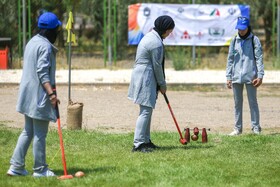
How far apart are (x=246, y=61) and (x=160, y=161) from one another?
3224 mm

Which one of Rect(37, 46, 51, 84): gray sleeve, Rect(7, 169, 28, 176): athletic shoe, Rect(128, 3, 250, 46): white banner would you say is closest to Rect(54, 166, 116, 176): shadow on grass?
Rect(7, 169, 28, 176): athletic shoe

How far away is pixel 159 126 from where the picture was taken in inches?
556

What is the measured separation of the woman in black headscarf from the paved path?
1044 centimetres

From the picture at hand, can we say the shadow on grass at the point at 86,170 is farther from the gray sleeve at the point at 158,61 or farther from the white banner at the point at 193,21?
the white banner at the point at 193,21

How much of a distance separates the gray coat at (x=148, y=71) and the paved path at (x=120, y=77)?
34.3 feet

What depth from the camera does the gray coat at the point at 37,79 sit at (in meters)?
8.84

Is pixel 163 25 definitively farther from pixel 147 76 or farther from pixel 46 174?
pixel 46 174

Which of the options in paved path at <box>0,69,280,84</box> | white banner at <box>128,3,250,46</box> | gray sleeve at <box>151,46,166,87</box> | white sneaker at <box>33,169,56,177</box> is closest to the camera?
white sneaker at <box>33,169,56,177</box>

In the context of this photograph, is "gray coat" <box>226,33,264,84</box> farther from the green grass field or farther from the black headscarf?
the black headscarf

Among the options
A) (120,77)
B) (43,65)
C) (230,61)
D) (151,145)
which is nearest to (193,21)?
(120,77)

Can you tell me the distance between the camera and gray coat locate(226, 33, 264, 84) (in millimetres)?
12648

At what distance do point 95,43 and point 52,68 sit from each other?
31.3 m

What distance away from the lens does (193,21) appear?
2617 centimetres

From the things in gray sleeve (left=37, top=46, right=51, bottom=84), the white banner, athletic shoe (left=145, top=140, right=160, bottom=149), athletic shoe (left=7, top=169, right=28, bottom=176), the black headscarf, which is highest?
the black headscarf
